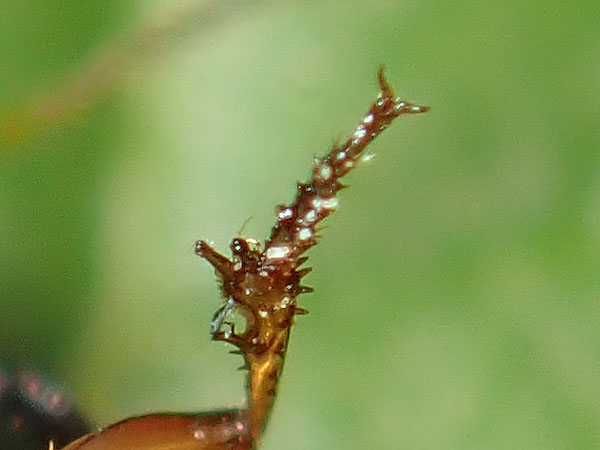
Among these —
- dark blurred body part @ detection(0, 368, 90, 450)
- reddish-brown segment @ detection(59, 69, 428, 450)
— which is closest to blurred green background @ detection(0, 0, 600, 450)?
dark blurred body part @ detection(0, 368, 90, 450)

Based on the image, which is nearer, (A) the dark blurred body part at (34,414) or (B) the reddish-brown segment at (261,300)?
(B) the reddish-brown segment at (261,300)

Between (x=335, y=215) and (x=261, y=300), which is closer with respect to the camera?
(x=261, y=300)

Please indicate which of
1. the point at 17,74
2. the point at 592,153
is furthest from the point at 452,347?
the point at 17,74

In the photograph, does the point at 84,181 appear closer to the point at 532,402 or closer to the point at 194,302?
the point at 194,302

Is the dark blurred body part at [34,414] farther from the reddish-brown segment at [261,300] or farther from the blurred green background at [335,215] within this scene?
the reddish-brown segment at [261,300]

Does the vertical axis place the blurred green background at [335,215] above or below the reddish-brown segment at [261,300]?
above

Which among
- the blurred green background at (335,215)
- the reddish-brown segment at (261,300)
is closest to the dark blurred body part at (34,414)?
the blurred green background at (335,215)
